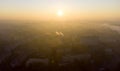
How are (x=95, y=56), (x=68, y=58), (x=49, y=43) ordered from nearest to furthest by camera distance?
(x=68, y=58), (x=95, y=56), (x=49, y=43)

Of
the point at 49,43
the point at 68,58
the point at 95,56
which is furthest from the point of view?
the point at 49,43

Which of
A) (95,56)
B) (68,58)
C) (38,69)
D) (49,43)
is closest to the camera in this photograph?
(38,69)

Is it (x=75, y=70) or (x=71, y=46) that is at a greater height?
(x=71, y=46)

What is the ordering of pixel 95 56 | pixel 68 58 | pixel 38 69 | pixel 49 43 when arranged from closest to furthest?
pixel 38 69 → pixel 68 58 → pixel 95 56 → pixel 49 43

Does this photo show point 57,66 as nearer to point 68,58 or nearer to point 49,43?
point 68,58

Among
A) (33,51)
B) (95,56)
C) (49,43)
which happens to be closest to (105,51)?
(95,56)

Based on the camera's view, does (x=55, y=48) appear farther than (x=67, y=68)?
Yes

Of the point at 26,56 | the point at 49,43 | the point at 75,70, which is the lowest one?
the point at 75,70

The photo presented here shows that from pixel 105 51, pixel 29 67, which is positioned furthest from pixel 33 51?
pixel 105 51

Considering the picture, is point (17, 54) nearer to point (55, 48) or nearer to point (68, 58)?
point (55, 48)
